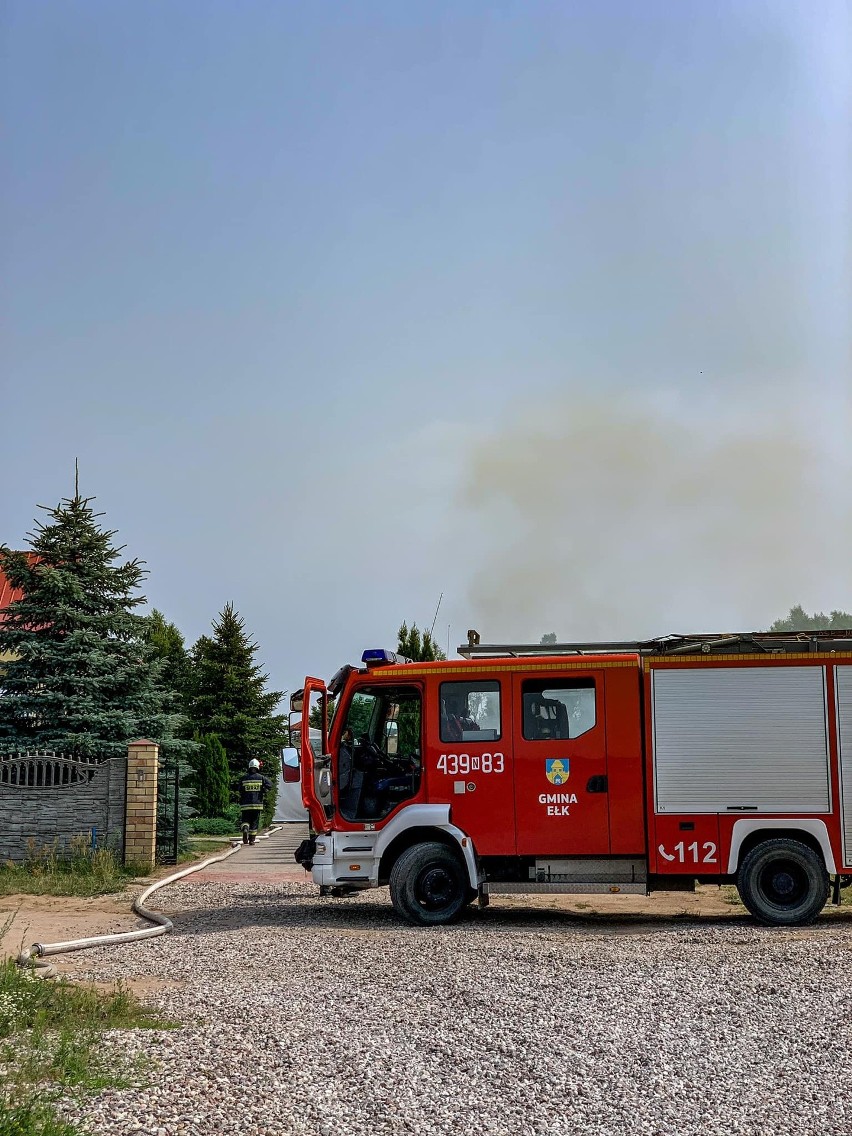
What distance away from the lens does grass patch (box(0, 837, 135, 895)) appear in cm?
1584

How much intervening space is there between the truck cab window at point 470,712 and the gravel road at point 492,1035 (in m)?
2.12

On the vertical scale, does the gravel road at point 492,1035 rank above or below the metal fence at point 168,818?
below

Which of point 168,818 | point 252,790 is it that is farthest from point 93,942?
point 252,790

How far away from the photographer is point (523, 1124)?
18.4ft

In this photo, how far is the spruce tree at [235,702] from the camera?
36375 millimetres

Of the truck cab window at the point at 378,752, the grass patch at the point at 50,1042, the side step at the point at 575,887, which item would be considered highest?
the truck cab window at the point at 378,752

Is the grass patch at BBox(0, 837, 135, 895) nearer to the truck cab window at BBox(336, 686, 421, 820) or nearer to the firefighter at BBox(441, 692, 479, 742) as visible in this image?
the truck cab window at BBox(336, 686, 421, 820)

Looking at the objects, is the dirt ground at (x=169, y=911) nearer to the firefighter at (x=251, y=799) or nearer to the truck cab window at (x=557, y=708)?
the truck cab window at (x=557, y=708)

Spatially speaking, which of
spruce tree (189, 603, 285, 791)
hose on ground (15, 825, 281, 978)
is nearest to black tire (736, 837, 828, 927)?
hose on ground (15, 825, 281, 978)

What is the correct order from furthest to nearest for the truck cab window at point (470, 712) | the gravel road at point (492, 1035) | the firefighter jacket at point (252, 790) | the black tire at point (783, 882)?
the firefighter jacket at point (252, 790) < the truck cab window at point (470, 712) < the black tire at point (783, 882) < the gravel road at point (492, 1035)

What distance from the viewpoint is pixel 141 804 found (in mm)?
17625

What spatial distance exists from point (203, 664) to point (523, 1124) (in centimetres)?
3270

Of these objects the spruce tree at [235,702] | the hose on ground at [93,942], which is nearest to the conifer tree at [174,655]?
the spruce tree at [235,702]

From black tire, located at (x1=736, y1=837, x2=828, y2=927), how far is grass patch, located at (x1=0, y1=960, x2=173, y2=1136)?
6.53 meters
